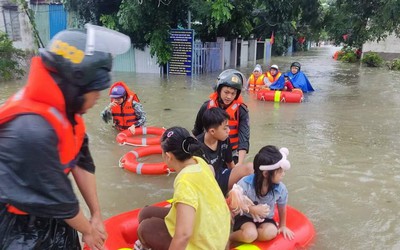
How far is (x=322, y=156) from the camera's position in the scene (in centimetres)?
540

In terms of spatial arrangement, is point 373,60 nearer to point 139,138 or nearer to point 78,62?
point 139,138

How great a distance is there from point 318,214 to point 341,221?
227mm

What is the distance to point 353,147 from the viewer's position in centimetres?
582

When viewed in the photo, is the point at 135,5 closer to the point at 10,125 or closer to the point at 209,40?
the point at 209,40

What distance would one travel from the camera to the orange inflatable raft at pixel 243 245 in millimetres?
2707

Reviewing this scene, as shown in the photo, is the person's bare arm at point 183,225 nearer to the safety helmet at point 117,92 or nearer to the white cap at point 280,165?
the white cap at point 280,165

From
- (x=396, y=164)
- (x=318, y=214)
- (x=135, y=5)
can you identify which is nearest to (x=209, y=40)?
(x=135, y=5)

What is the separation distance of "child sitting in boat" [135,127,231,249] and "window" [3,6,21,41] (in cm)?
1312

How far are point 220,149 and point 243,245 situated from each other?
92 centimetres

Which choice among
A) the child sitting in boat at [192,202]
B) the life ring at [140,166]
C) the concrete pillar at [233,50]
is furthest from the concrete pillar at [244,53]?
the child sitting in boat at [192,202]

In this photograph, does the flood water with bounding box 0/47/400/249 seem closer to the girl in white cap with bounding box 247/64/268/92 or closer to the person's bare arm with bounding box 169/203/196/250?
the girl in white cap with bounding box 247/64/268/92

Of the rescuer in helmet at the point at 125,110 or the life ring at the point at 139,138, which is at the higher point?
the rescuer in helmet at the point at 125,110

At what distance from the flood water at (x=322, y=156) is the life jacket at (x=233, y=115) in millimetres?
931

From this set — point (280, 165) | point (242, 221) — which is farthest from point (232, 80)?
point (242, 221)
